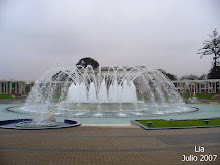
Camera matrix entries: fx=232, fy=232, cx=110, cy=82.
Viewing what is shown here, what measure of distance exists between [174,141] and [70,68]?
25.5 metres

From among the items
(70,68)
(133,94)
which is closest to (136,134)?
(133,94)

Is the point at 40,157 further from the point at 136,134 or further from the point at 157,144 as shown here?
the point at 136,134

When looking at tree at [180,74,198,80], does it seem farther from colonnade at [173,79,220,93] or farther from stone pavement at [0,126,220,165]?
stone pavement at [0,126,220,165]

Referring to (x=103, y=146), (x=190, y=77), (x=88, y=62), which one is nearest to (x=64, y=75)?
(x=88, y=62)

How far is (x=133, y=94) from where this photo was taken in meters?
32.8

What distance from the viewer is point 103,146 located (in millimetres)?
9062

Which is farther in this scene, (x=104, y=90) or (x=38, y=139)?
(x=104, y=90)

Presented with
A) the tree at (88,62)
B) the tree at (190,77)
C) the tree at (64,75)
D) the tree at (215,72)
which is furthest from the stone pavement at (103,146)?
the tree at (190,77)

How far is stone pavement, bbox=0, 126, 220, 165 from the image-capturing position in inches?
291

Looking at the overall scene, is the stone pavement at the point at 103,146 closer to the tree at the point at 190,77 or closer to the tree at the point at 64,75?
the tree at the point at 64,75

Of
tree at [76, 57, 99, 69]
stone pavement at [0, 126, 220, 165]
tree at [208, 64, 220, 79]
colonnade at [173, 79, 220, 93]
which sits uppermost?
tree at [76, 57, 99, 69]

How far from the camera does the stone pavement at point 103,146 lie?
7387 mm

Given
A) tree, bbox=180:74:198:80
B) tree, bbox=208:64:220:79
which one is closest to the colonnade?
tree, bbox=208:64:220:79

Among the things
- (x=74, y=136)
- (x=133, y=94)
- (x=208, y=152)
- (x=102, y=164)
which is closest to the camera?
(x=102, y=164)
